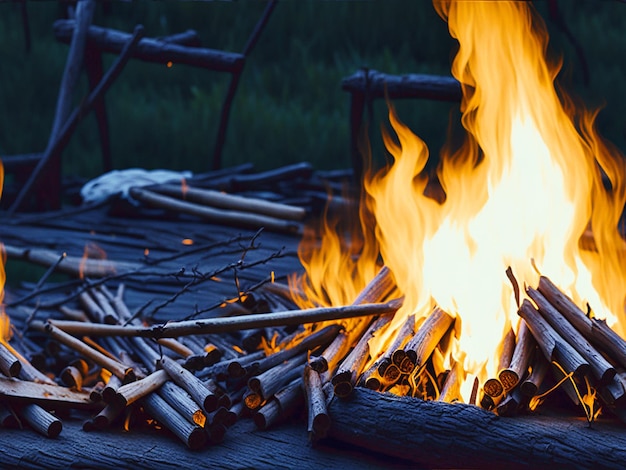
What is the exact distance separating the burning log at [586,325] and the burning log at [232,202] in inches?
124

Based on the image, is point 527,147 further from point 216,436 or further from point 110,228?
point 110,228

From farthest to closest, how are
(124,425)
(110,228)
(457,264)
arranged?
(110,228) < (457,264) < (124,425)

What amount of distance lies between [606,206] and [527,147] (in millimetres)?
515

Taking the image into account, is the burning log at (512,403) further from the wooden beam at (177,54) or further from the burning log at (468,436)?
the wooden beam at (177,54)

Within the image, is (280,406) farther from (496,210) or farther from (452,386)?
(496,210)

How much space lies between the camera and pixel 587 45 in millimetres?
9867

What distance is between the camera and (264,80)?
10.3 m

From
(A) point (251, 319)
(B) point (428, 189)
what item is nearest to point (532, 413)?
(A) point (251, 319)

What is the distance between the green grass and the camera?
9195 millimetres

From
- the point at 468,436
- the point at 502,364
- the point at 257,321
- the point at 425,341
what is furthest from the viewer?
the point at 257,321

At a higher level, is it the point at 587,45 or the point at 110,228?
the point at 587,45

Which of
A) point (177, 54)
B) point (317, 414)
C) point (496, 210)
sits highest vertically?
point (177, 54)

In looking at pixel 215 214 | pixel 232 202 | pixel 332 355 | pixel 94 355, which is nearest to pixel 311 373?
pixel 332 355

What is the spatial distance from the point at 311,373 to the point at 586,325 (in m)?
1.01
